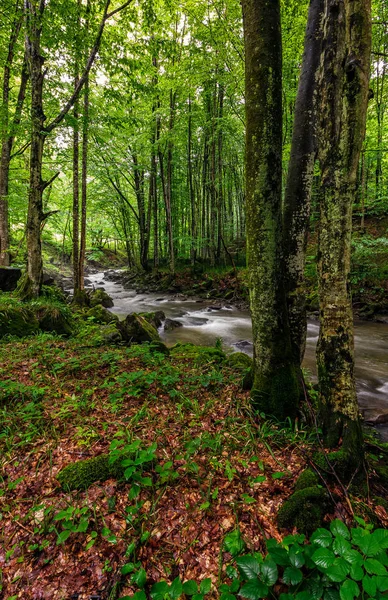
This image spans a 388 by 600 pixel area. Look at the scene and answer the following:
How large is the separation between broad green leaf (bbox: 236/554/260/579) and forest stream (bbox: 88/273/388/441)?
Answer: 11.3 feet

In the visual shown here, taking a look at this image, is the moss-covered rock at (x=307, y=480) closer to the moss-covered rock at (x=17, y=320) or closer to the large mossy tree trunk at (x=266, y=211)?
the large mossy tree trunk at (x=266, y=211)

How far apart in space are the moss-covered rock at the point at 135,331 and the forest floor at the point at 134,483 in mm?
2639

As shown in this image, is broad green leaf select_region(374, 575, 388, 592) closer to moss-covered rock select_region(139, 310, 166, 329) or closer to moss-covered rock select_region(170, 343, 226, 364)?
moss-covered rock select_region(170, 343, 226, 364)

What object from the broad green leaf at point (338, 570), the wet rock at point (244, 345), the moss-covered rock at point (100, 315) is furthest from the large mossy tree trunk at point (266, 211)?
the moss-covered rock at point (100, 315)

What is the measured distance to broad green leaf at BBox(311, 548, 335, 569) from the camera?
1.48 meters

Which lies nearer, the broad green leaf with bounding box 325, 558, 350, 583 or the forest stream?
the broad green leaf with bounding box 325, 558, 350, 583

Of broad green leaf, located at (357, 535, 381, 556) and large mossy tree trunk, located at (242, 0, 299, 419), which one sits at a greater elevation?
large mossy tree trunk, located at (242, 0, 299, 419)

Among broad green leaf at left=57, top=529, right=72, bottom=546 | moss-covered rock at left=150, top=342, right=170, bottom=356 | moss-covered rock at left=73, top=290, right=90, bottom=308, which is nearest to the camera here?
broad green leaf at left=57, top=529, right=72, bottom=546

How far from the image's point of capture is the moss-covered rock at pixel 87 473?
2302mm

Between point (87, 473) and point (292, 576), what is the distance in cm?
173

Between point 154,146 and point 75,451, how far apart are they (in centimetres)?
1757

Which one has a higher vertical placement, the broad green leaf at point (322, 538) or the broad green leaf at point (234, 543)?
the broad green leaf at point (322, 538)

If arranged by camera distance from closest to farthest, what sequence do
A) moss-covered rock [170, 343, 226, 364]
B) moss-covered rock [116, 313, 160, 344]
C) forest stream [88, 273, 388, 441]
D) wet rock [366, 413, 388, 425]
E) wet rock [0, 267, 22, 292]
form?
wet rock [366, 413, 388, 425]
moss-covered rock [170, 343, 226, 364]
forest stream [88, 273, 388, 441]
moss-covered rock [116, 313, 160, 344]
wet rock [0, 267, 22, 292]

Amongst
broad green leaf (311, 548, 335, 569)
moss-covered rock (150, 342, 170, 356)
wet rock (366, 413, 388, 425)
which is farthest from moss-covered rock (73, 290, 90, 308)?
broad green leaf (311, 548, 335, 569)
